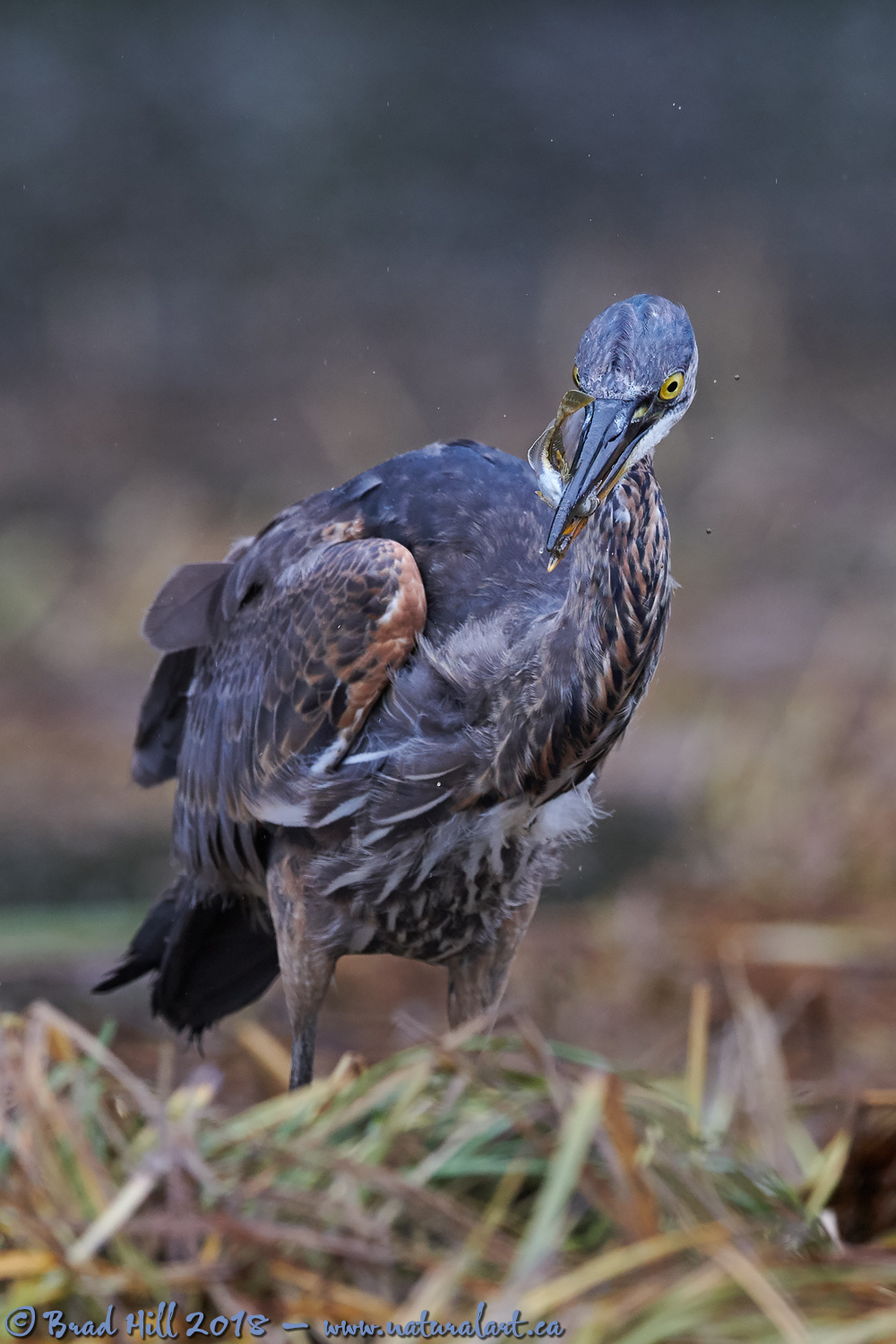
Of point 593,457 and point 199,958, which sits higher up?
point 593,457

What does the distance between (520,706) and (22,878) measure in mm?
2983

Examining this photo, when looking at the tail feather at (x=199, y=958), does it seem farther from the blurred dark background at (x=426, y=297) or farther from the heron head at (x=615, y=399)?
the blurred dark background at (x=426, y=297)

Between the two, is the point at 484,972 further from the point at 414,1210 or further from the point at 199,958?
the point at 414,1210

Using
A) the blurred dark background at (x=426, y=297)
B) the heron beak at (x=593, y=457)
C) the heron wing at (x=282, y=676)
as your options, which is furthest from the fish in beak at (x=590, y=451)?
the blurred dark background at (x=426, y=297)

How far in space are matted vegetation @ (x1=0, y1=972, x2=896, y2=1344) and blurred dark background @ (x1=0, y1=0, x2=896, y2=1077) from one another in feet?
11.3

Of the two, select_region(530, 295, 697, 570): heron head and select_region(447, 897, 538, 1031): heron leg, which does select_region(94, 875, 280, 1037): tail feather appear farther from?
select_region(530, 295, 697, 570): heron head

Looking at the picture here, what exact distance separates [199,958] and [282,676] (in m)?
0.71

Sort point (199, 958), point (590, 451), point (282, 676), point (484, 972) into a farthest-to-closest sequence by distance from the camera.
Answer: point (199, 958), point (484, 972), point (282, 676), point (590, 451)

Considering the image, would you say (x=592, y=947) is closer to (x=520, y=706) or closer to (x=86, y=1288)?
(x=520, y=706)

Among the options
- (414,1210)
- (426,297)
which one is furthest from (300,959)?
(426,297)

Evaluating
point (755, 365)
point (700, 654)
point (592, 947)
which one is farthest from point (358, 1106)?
point (755, 365)

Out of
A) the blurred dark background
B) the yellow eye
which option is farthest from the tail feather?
the blurred dark background

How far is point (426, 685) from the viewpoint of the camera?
209 centimetres

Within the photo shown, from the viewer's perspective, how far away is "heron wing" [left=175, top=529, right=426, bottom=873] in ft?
6.99
